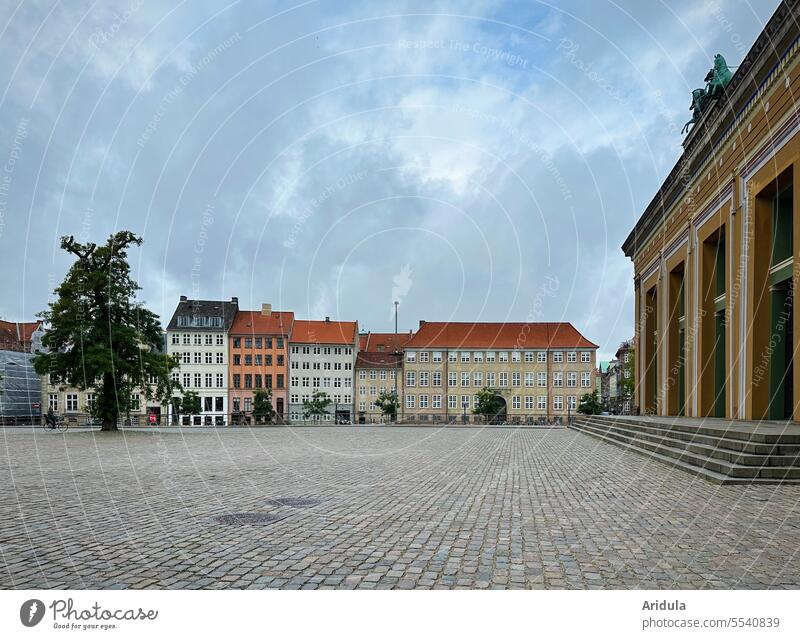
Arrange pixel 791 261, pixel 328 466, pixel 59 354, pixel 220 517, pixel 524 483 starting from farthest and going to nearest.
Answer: pixel 59 354, pixel 791 261, pixel 328 466, pixel 524 483, pixel 220 517

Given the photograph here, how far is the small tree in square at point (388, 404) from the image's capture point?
81.9 metres

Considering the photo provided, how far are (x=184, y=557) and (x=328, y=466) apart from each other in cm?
1104

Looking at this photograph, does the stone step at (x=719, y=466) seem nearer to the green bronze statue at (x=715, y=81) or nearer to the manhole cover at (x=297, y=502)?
the manhole cover at (x=297, y=502)

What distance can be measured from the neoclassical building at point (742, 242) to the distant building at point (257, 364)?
61.3 m

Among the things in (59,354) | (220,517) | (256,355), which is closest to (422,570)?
(220,517)

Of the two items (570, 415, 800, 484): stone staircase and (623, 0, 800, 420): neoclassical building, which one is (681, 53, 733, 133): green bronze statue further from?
(570, 415, 800, 484): stone staircase

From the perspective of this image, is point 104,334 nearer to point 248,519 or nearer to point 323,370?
point 248,519

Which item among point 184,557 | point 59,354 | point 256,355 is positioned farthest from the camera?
point 256,355

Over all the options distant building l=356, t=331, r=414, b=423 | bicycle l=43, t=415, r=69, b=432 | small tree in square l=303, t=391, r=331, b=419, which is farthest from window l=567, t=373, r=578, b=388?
bicycle l=43, t=415, r=69, b=432

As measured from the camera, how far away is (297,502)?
10.9 meters

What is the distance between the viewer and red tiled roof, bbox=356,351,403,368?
311 ft

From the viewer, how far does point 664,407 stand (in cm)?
4094
